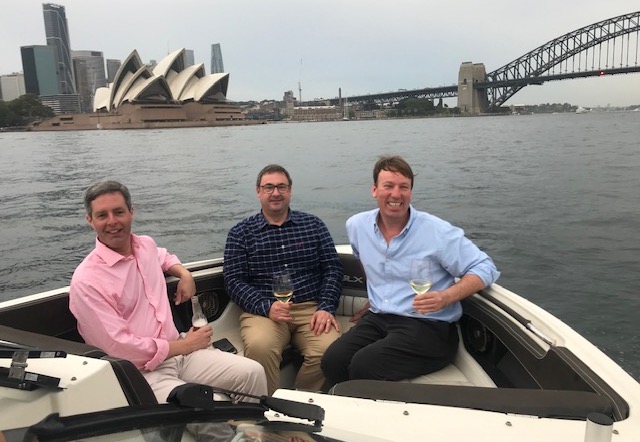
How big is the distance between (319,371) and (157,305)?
94 centimetres

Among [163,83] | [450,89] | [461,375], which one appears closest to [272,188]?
[461,375]

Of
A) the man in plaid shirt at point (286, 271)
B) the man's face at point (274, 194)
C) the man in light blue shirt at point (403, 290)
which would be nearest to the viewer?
the man in light blue shirt at point (403, 290)

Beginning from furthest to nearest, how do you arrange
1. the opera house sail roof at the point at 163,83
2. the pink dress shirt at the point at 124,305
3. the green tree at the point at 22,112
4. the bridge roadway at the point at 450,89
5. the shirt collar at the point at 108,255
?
1. the green tree at the point at 22,112
2. the bridge roadway at the point at 450,89
3. the opera house sail roof at the point at 163,83
4. the shirt collar at the point at 108,255
5. the pink dress shirt at the point at 124,305

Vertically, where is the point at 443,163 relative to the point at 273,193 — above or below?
below

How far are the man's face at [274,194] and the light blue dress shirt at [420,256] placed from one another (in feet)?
1.92

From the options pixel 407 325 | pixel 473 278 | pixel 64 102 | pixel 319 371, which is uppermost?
pixel 64 102

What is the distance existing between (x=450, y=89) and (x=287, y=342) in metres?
90.2

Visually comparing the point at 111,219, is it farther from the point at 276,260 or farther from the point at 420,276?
the point at 420,276

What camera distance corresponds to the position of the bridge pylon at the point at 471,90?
265ft

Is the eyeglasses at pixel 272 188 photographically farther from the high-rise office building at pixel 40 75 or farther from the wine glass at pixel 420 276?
the high-rise office building at pixel 40 75

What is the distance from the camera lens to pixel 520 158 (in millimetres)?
20531

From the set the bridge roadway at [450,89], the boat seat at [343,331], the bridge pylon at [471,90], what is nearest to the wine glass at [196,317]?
the boat seat at [343,331]

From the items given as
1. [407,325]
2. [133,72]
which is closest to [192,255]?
[407,325]

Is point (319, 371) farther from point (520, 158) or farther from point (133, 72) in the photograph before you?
point (133, 72)
